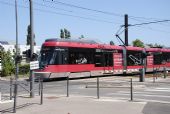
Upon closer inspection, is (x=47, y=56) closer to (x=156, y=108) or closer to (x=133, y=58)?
(x=133, y=58)

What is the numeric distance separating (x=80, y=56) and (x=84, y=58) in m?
0.62

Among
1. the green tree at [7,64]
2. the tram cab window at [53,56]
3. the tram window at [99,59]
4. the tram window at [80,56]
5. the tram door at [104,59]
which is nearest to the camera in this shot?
the tram cab window at [53,56]

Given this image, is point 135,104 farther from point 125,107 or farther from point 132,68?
point 132,68

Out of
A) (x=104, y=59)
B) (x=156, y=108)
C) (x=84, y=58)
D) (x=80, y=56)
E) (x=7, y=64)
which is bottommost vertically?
(x=156, y=108)

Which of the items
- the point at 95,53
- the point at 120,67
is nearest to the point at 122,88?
the point at 95,53

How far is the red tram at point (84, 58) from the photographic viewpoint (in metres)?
33.1

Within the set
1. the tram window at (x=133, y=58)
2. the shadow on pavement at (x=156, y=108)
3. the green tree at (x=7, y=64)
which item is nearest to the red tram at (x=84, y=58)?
the tram window at (x=133, y=58)

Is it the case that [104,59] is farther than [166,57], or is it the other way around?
[166,57]

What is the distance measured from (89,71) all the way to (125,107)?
21.9m

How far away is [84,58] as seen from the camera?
119 feet

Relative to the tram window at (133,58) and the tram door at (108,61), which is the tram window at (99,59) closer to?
the tram door at (108,61)

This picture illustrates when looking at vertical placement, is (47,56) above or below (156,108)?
above

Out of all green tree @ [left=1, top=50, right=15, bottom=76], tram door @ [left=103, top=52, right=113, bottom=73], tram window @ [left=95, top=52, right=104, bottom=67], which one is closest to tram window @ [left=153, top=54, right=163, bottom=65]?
tram door @ [left=103, top=52, right=113, bottom=73]

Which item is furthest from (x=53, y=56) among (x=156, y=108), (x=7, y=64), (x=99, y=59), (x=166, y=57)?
(x=166, y=57)
